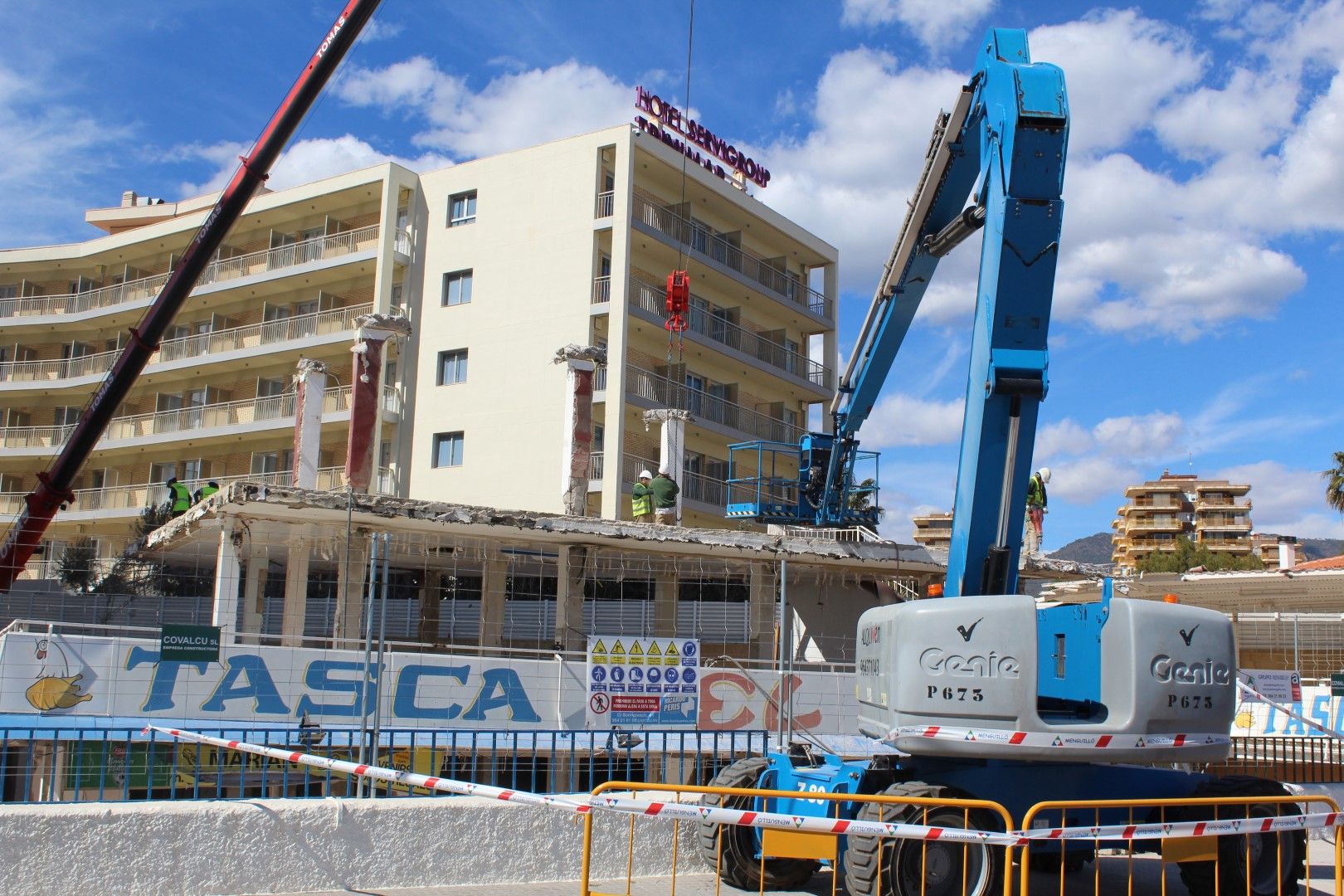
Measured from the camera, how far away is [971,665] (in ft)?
28.3

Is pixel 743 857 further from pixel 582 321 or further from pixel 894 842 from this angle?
pixel 582 321

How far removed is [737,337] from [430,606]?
16888mm

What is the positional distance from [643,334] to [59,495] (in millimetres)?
18790

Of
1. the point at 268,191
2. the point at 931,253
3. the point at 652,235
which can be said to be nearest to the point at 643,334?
the point at 652,235

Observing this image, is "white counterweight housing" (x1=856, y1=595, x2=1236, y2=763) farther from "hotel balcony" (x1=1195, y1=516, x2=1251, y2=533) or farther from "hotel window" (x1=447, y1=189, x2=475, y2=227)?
"hotel balcony" (x1=1195, y1=516, x2=1251, y2=533)

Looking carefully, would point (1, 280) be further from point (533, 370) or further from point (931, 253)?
point (931, 253)

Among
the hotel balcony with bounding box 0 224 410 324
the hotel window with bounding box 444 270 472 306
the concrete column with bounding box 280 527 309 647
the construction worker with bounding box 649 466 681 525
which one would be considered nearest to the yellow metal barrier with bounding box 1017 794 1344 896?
the concrete column with bounding box 280 527 309 647

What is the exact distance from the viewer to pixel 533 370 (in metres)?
39.4

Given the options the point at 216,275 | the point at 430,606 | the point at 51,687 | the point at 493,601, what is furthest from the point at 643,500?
the point at 216,275

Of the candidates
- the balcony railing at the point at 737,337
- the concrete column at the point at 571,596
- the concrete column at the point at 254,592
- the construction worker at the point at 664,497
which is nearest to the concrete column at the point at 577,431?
the concrete column at the point at 571,596

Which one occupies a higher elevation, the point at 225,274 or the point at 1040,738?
the point at 225,274

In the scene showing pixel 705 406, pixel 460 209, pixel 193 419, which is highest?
pixel 460 209

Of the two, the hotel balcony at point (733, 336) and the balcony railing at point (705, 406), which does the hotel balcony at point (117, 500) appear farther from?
the hotel balcony at point (733, 336)

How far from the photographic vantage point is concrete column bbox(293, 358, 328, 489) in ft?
72.9
